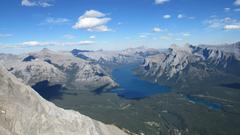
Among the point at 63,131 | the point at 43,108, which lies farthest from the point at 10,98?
the point at 63,131

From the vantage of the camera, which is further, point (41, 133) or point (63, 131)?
point (63, 131)

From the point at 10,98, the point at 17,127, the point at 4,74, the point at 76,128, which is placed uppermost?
the point at 4,74

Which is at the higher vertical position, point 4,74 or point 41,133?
point 4,74

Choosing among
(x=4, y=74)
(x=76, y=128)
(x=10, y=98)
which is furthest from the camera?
(x=76, y=128)

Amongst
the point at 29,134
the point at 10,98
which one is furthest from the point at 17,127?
the point at 10,98

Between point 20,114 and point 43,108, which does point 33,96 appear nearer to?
point 43,108

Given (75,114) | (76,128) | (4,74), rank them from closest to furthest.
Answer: (4,74), (76,128), (75,114)

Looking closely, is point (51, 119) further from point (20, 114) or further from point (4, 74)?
point (4, 74)
